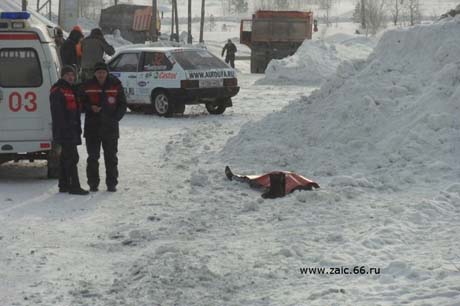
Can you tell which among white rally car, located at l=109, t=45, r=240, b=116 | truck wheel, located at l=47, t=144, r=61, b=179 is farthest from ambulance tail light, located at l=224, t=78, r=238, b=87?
truck wheel, located at l=47, t=144, r=61, b=179

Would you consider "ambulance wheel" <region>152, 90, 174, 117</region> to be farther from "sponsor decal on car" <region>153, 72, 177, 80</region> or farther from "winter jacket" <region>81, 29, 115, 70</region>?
"winter jacket" <region>81, 29, 115, 70</region>

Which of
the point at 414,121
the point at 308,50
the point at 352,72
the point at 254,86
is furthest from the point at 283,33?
the point at 414,121

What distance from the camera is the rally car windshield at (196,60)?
61.3 ft

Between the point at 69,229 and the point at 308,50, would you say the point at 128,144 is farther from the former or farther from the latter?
the point at 308,50

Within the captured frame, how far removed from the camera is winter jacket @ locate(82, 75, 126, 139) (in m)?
10.3

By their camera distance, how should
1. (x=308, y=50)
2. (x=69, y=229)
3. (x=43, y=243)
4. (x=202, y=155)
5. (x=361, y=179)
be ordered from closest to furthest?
(x=43, y=243) < (x=69, y=229) < (x=361, y=179) < (x=202, y=155) < (x=308, y=50)

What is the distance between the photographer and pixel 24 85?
10836 millimetres

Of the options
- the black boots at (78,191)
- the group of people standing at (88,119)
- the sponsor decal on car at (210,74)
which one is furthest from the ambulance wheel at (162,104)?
the black boots at (78,191)

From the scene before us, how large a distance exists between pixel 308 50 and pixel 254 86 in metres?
5.63

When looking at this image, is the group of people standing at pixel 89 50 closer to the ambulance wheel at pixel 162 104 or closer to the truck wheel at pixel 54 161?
the ambulance wheel at pixel 162 104

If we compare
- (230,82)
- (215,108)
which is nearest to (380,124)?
(230,82)

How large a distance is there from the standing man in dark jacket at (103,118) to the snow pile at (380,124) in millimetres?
2148

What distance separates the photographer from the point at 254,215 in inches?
344

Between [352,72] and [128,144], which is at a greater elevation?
[352,72]
